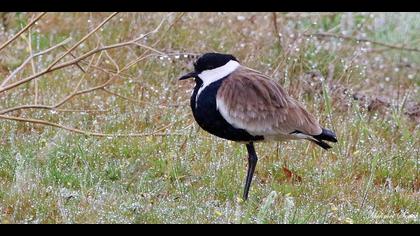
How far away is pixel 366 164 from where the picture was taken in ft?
21.9

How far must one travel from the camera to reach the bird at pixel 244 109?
571cm

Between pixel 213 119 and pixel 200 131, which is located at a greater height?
pixel 213 119

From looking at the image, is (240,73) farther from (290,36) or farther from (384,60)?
(384,60)

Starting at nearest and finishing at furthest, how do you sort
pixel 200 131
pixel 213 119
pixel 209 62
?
pixel 213 119, pixel 209 62, pixel 200 131

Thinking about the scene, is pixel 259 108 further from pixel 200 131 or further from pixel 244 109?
pixel 200 131

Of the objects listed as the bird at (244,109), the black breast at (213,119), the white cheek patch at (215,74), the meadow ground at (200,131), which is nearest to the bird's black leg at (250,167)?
the bird at (244,109)

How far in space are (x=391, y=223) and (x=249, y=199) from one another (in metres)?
0.88

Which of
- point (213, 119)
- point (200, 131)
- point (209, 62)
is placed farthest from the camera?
point (200, 131)

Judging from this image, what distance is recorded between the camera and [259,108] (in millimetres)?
5781

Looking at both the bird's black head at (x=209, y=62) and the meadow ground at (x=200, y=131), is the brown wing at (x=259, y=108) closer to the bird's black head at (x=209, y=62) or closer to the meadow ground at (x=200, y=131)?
the bird's black head at (x=209, y=62)

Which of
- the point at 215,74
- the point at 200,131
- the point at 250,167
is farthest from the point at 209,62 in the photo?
the point at 200,131

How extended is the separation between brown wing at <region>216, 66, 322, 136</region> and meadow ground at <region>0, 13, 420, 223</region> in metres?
0.44

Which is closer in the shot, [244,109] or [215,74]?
[244,109]

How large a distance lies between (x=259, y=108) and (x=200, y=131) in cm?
144
